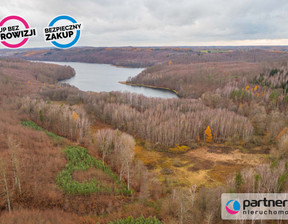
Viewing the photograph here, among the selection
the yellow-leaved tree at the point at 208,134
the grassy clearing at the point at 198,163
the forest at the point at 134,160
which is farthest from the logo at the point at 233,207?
the yellow-leaved tree at the point at 208,134

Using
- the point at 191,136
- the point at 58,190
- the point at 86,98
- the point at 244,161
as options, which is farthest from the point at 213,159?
the point at 86,98

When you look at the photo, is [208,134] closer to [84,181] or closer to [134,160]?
[134,160]

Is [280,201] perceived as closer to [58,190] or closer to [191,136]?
[58,190]

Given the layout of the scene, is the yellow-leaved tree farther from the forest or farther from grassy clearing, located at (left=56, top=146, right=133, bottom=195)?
grassy clearing, located at (left=56, top=146, right=133, bottom=195)

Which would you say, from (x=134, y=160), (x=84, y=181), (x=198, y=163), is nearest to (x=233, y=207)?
(x=84, y=181)

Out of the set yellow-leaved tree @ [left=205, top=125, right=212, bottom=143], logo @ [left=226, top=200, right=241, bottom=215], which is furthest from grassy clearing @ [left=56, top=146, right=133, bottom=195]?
yellow-leaved tree @ [left=205, top=125, right=212, bottom=143]

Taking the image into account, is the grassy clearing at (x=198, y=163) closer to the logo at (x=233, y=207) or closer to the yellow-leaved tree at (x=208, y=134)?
the yellow-leaved tree at (x=208, y=134)
